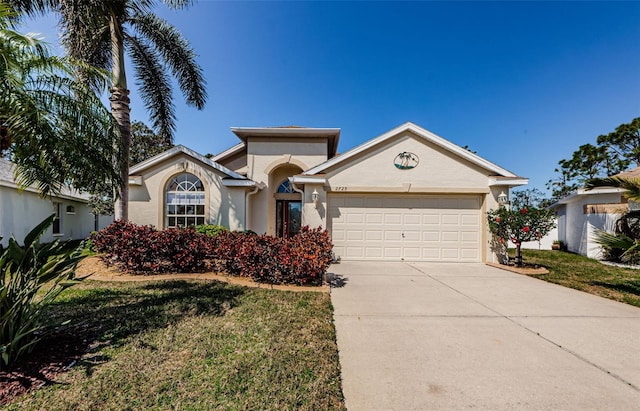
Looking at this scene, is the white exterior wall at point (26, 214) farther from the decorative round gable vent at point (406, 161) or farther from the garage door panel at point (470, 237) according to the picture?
the garage door panel at point (470, 237)

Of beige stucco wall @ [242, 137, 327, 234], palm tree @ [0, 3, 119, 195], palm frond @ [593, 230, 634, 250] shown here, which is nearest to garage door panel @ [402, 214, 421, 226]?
palm frond @ [593, 230, 634, 250]

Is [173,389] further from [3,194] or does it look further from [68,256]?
[3,194]

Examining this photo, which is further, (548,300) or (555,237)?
(555,237)

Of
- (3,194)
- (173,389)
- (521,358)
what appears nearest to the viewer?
(173,389)

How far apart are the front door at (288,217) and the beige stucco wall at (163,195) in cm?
251

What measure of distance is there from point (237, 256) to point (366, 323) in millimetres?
3886

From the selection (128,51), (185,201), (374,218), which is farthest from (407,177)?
(128,51)

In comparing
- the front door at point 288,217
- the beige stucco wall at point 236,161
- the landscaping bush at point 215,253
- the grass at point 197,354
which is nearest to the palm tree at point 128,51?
the landscaping bush at point 215,253

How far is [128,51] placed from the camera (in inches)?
428

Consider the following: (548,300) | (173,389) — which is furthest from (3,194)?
(548,300)

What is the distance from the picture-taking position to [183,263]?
728 centimetres

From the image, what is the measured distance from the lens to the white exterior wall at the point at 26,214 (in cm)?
1176

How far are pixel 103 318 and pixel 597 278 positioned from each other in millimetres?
12666

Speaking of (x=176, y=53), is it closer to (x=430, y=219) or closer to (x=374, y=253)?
(x=374, y=253)
